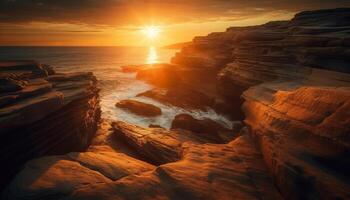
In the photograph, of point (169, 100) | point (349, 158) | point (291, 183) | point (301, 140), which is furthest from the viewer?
point (169, 100)

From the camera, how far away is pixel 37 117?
914 centimetres

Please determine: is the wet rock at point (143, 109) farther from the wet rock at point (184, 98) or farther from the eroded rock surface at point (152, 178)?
the eroded rock surface at point (152, 178)

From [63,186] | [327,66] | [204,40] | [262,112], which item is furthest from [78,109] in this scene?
[204,40]

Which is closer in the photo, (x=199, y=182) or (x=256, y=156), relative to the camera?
(x=199, y=182)

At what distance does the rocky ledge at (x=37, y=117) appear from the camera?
27.0ft

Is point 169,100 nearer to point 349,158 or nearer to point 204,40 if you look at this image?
point 204,40

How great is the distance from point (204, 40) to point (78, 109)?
28.2 metres

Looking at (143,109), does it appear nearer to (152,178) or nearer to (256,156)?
(256,156)

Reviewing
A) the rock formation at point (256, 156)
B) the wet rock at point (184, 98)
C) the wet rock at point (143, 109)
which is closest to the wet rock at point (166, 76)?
the wet rock at point (184, 98)

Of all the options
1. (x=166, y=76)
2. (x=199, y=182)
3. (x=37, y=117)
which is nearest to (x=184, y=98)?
(x=166, y=76)

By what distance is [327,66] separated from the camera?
572 inches

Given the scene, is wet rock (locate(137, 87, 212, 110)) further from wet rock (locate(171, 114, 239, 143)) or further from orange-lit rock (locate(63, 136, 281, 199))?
orange-lit rock (locate(63, 136, 281, 199))

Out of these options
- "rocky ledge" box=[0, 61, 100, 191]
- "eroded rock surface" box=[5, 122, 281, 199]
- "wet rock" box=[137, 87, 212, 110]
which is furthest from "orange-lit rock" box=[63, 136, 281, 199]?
"wet rock" box=[137, 87, 212, 110]

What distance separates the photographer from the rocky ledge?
8219mm
